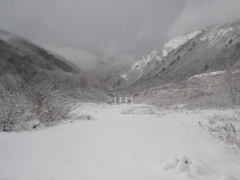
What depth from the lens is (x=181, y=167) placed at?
3.30 meters

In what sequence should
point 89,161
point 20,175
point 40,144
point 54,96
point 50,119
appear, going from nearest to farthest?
point 20,175 → point 89,161 → point 40,144 → point 50,119 → point 54,96

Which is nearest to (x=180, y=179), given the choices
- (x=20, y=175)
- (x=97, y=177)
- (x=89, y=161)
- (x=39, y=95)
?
(x=97, y=177)

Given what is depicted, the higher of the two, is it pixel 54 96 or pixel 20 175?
pixel 54 96

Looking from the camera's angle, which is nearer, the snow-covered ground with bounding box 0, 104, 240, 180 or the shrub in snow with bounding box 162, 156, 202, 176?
the snow-covered ground with bounding box 0, 104, 240, 180

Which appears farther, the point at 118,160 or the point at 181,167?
the point at 118,160

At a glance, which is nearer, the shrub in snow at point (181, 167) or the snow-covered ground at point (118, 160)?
the snow-covered ground at point (118, 160)

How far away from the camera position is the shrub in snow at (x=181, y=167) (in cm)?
322

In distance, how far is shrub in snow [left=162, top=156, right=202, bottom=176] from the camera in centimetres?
322

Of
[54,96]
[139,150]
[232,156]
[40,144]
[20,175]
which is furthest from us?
[54,96]

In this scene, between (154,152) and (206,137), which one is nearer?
(154,152)

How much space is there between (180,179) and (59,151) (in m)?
3.14

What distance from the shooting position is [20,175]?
2.88 meters

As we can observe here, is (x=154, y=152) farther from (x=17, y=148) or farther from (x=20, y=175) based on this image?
(x=17, y=148)

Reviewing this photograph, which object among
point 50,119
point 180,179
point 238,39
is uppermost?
point 238,39
